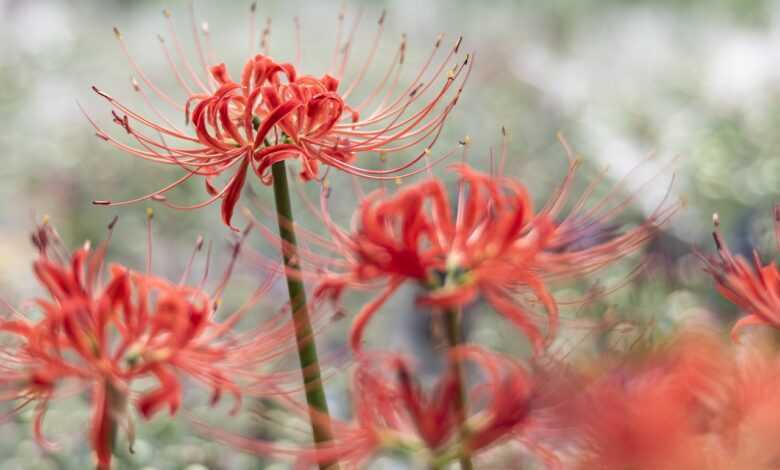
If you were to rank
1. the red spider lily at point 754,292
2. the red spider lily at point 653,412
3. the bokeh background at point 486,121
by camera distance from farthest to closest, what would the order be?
the bokeh background at point 486,121 < the red spider lily at point 754,292 < the red spider lily at point 653,412

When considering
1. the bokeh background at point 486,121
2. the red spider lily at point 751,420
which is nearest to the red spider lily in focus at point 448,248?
the red spider lily at point 751,420

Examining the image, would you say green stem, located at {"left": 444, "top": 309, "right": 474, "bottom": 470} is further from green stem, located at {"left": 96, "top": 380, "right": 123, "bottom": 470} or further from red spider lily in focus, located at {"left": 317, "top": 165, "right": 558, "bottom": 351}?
green stem, located at {"left": 96, "top": 380, "right": 123, "bottom": 470}

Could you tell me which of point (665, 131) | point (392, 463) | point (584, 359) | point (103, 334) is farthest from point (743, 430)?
point (665, 131)

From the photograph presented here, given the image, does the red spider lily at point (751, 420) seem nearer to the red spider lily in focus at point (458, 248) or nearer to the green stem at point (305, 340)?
the red spider lily in focus at point (458, 248)

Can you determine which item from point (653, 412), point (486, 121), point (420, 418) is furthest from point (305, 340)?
point (486, 121)

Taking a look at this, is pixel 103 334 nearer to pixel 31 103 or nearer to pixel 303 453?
pixel 303 453

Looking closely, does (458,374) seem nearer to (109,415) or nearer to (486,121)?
(109,415)
